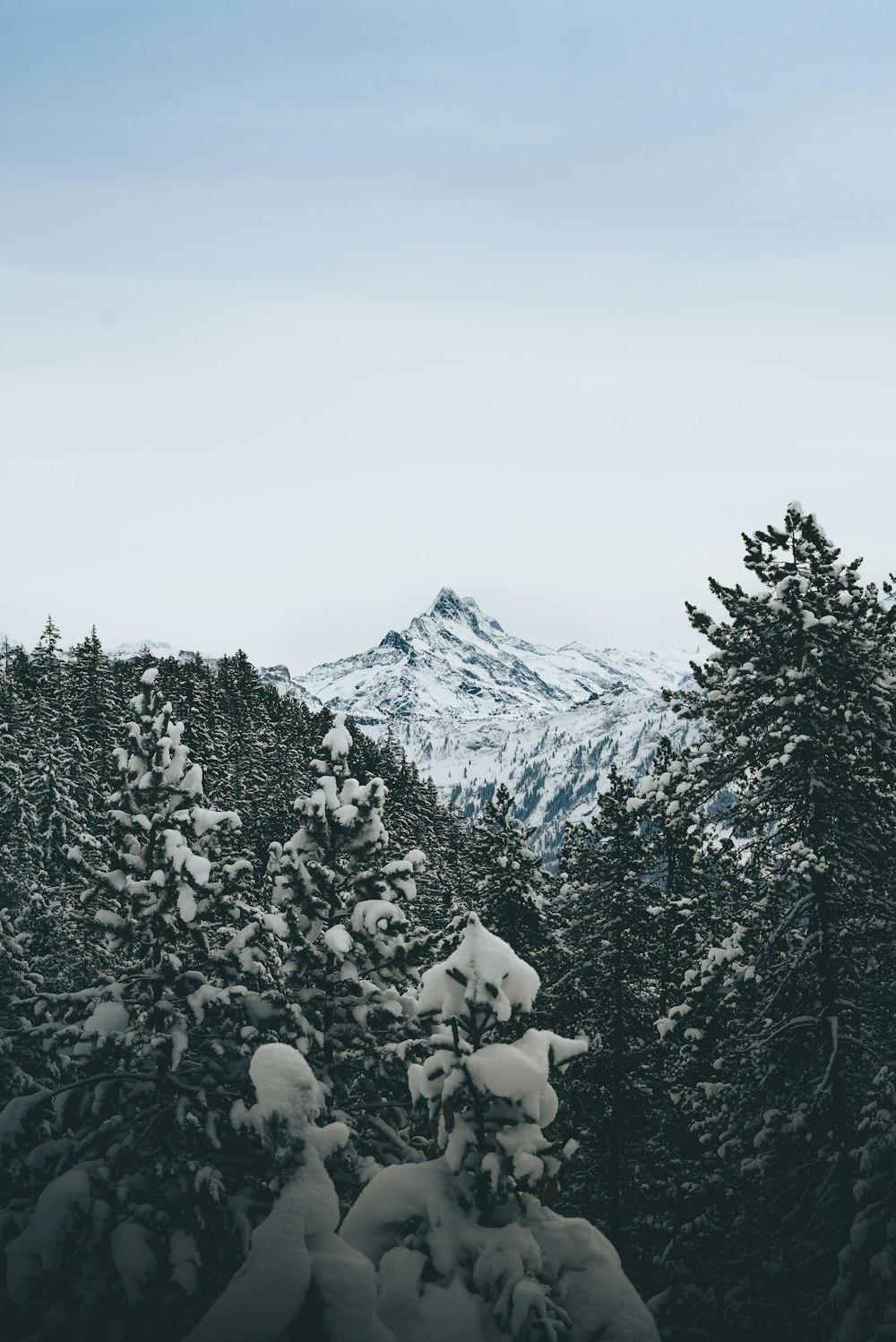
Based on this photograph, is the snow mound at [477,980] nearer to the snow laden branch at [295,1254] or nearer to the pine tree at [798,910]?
the snow laden branch at [295,1254]

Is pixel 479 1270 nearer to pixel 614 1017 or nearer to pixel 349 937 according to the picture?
pixel 349 937

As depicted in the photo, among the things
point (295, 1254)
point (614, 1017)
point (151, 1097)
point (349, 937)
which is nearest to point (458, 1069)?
point (295, 1254)

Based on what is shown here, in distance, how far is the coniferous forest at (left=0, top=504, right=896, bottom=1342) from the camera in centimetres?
601

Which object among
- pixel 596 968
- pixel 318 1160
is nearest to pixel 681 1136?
pixel 596 968

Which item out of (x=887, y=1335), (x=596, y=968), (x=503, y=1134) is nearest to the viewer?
(x=503, y=1134)

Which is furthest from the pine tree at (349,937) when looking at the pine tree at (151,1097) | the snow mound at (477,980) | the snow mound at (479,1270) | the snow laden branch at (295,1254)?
the snow laden branch at (295,1254)

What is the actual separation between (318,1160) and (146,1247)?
659cm

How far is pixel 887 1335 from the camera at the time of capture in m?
9.31

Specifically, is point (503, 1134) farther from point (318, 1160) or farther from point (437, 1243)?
point (318, 1160)

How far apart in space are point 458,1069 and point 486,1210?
105 cm

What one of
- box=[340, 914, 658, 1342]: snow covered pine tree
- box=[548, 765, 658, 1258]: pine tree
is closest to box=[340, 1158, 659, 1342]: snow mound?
box=[340, 914, 658, 1342]: snow covered pine tree

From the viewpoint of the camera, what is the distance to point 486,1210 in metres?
6.63

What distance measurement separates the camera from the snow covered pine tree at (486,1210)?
570cm

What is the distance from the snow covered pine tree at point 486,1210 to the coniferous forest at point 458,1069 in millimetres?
25
